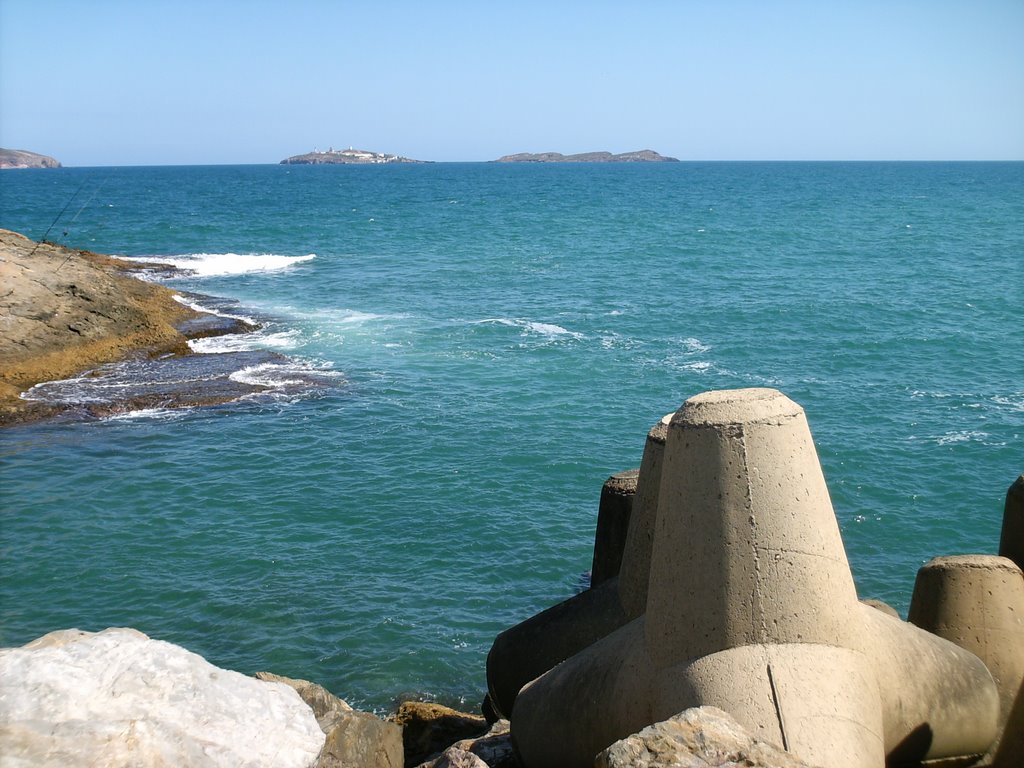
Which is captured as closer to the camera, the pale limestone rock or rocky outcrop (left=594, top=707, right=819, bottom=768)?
rocky outcrop (left=594, top=707, right=819, bottom=768)

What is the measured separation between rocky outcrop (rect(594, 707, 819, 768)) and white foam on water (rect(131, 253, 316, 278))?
1418 inches

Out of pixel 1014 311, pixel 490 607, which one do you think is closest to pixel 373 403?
pixel 490 607

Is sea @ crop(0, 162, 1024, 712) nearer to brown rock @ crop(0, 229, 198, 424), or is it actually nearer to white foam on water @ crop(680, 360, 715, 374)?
white foam on water @ crop(680, 360, 715, 374)

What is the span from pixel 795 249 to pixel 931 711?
43520 millimetres

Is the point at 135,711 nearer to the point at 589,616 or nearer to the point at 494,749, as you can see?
the point at 494,749

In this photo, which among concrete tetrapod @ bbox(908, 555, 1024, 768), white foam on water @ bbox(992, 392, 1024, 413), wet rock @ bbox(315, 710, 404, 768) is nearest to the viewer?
wet rock @ bbox(315, 710, 404, 768)

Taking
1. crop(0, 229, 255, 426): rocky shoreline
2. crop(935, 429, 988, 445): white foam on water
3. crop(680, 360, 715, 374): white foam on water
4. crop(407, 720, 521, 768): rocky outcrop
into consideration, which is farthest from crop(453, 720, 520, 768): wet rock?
crop(680, 360, 715, 374): white foam on water

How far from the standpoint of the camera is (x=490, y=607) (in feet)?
39.8

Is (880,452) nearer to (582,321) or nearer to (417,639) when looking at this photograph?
(417,639)

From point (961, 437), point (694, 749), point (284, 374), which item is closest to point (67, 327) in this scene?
point (284, 374)

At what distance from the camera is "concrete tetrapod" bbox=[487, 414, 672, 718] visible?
23.1ft

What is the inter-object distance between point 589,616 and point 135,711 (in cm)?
360

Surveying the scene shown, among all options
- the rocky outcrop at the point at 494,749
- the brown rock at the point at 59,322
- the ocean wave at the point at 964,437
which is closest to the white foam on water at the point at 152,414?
the brown rock at the point at 59,322

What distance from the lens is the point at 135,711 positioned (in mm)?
4777
